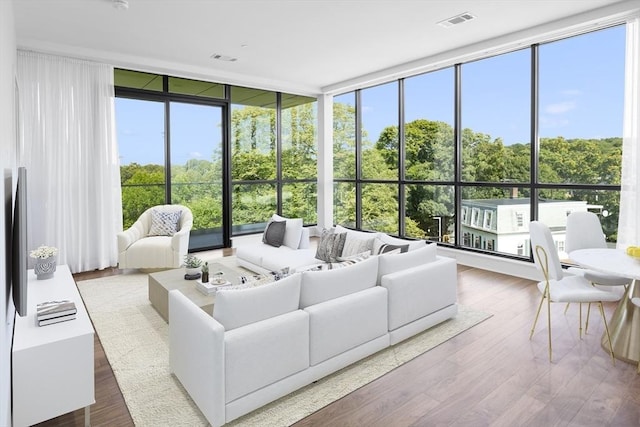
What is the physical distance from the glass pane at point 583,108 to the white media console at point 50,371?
530 centimetres

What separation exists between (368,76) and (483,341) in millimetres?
5126

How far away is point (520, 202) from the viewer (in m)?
5.39

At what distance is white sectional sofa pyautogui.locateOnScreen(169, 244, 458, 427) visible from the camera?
7.46ft

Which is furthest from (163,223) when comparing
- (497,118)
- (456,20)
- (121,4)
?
(497,118)

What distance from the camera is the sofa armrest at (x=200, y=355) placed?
2.21 metres

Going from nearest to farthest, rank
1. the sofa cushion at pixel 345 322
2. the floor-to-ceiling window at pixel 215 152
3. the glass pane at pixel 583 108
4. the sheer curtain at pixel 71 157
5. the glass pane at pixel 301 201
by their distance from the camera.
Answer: the sofa cushion at pixel 345 322 → the glass pane at pixel 583 108 → the sheer curtain at pixel 71 157 → the floor-to-ceiling window at pixel 215 152 → the glass pane at pixel 301 201

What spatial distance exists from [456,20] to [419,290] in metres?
3.18

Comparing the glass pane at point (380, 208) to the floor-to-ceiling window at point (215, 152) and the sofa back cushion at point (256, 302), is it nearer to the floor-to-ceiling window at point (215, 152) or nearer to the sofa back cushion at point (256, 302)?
the floor-to-ceiling window at point (215, 152)

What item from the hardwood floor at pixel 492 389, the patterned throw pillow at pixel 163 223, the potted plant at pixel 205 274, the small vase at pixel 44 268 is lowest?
the hardwood floor at pixel 492 389

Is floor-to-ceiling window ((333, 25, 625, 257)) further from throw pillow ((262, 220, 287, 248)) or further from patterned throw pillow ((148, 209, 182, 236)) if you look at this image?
patterned throw pillow ((148, 209, 182, 236))

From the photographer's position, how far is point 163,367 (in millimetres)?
2979

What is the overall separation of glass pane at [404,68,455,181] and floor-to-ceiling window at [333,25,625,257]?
0.02m

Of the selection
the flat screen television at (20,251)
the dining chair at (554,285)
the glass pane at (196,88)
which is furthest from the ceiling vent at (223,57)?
the dining chair at (554,285)

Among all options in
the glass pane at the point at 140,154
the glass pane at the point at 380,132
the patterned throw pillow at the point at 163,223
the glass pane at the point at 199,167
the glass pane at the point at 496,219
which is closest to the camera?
the glass pane at the point at 496,219
